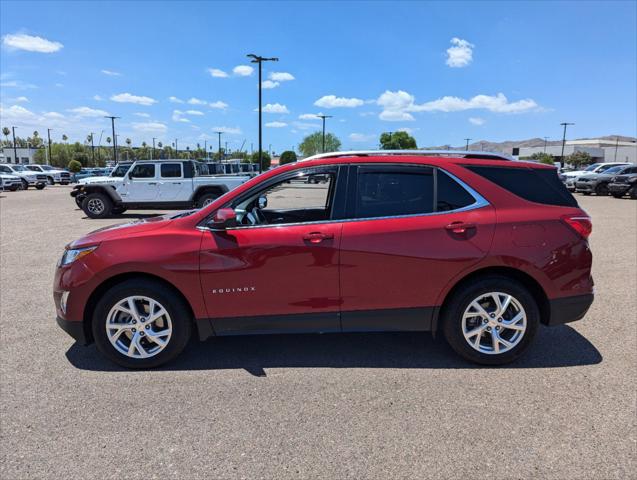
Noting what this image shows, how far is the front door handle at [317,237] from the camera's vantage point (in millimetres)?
3475

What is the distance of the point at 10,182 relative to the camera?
92.9ft

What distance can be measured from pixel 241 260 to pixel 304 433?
135cm

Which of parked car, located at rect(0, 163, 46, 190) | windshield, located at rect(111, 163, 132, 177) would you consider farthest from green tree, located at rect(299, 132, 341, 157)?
windshield, located at rect(111, 163, 132, 177)

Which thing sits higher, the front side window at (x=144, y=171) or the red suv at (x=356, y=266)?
the front side window at (x=144, y=171)

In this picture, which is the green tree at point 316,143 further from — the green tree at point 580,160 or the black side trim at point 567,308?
the black side trim at point 567,308

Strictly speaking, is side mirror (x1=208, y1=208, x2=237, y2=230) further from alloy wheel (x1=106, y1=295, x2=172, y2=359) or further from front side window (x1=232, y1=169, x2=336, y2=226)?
alloy wheel (x1=106, y1=295, x2=172, y2=359)

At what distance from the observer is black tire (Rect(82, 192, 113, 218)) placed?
563 inches

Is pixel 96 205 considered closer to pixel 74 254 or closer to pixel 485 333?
pixel 74 254

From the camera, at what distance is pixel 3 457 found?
2561 mm

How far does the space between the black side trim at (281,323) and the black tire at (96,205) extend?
1240cm

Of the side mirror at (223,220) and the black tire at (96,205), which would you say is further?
the black tire at (96,205)

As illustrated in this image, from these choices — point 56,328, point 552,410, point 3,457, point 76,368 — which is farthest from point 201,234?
point 552,410

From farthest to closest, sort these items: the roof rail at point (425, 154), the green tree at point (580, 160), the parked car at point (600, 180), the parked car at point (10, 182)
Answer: the green tree at point (580, 160)
the parked car at point (10, 182)
the parked car at point (600, 180)
the roof rail at point (425, 154)

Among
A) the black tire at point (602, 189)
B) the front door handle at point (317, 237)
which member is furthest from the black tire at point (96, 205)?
the black tire at point (602, 189)
